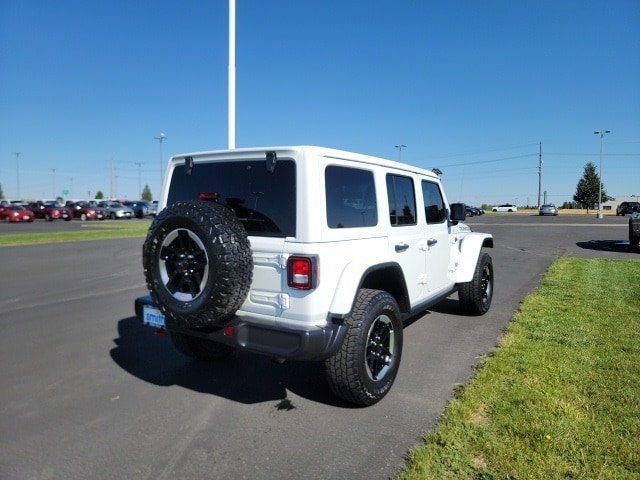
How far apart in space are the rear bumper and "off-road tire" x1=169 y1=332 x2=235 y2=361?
1209mm

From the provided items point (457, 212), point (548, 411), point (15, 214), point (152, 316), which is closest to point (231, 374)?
point (152, 316)

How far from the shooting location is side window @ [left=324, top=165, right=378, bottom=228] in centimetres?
347

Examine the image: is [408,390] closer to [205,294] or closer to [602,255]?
[205,294]

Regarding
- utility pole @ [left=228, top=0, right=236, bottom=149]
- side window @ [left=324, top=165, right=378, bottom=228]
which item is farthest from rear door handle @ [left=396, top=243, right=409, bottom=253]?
utility pole @ [left=228, top=0, right=236, bottom=149]

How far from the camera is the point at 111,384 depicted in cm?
413

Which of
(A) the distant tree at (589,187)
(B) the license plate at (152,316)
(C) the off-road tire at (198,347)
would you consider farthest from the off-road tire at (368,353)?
(A) the distant tree at (589,187)

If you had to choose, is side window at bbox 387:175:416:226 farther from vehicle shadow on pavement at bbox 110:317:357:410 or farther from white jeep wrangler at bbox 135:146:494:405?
vehicle shadow on pavement at bbox 110:317:357:410

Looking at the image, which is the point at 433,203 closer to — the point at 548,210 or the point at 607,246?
the point at 607,246

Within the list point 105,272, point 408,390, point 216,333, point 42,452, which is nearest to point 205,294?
point 216,333

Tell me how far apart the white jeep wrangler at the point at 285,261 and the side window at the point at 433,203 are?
112 cm

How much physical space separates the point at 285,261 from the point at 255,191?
0.64 metres

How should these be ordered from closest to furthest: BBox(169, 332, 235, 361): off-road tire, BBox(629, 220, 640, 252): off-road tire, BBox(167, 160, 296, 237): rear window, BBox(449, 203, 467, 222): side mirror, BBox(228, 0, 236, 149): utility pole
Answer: BBox(167, 160, 296, 237): rear window → BBox(169, 332, 235, 361): off-road tire → BBox(449, 203, 467, 222): side mirror → BBox(228, 0, 236, 149): utility pole → BBox(629, 220, 640, 252): off-road tire

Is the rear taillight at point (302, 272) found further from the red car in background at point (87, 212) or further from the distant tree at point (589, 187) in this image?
the distant tree at point (589, 187)

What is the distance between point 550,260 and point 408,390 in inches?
419
